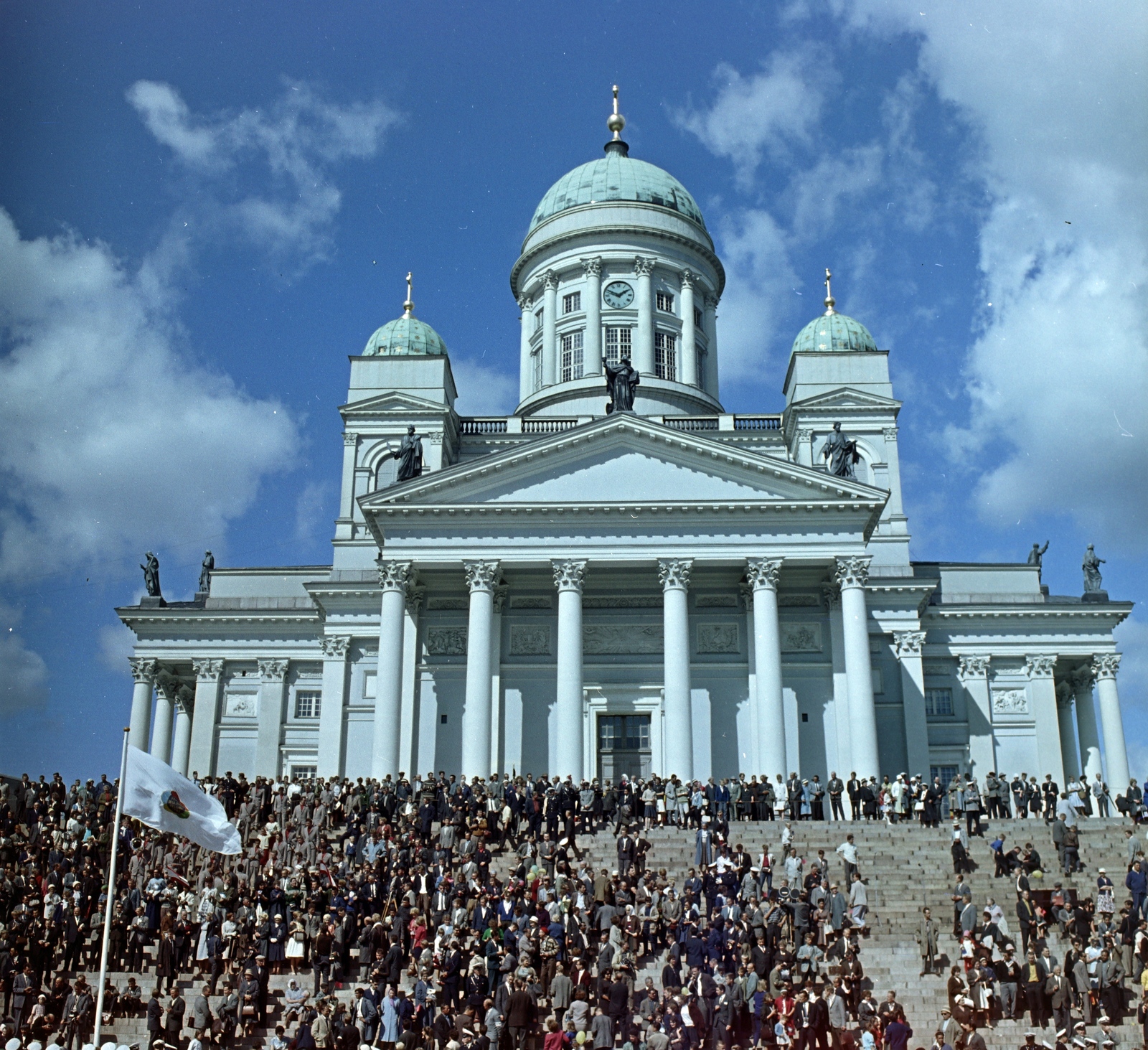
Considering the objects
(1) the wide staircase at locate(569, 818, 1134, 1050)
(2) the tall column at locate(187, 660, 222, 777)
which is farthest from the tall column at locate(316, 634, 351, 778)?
(1) the wide staircase at locate(569, 818, 1134, 1050)

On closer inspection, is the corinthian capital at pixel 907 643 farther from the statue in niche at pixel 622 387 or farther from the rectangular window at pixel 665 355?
the rectangular window at pixel 665 355

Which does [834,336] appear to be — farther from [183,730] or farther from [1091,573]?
A: [183,730]

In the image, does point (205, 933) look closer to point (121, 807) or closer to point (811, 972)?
point (121, 807)

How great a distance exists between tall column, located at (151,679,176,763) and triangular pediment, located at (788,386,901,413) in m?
27.4

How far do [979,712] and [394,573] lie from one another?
22.6m

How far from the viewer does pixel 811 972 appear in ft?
67.6

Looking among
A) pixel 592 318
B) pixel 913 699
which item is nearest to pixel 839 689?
pixel 913 699

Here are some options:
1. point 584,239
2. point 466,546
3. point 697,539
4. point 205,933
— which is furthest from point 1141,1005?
point 584,239

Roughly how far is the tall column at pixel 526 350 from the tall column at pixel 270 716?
16.6 meters

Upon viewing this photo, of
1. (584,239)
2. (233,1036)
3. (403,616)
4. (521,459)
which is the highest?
(584,239)

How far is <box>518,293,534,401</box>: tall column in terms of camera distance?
2314 inches

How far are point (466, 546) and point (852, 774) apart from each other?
43.7ft

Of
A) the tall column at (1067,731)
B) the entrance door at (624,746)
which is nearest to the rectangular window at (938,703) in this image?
the tall column at (1067,731)

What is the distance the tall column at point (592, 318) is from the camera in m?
55.0
